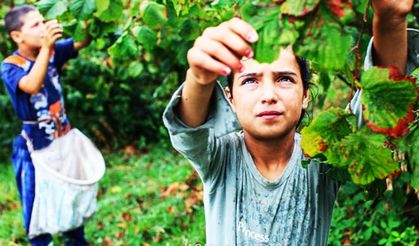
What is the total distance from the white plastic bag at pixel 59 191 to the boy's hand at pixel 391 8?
2.31 meters

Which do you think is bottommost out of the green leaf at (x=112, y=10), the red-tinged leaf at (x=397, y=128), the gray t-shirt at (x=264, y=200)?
the gray t-shirt at (x=264, y=200)

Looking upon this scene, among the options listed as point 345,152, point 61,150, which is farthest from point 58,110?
point 345,152

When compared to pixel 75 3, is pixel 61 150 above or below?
below

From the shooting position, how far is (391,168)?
0.86 m

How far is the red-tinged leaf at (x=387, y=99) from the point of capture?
81 centimetres

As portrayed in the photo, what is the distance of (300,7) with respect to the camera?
74 cm

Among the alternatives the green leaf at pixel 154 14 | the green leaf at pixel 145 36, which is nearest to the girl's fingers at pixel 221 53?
the green leaf at pixel 154 14

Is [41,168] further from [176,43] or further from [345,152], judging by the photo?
[345,152]

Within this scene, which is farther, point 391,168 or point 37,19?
point 37,19

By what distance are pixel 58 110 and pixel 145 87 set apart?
2578 millimetres

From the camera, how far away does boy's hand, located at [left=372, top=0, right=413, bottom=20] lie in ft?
3.13

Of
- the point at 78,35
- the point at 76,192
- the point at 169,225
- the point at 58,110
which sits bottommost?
the point at 169,225

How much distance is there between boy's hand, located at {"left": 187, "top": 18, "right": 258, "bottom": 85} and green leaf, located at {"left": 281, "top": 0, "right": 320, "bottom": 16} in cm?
5

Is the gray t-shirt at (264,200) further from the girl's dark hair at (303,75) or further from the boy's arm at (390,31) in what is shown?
the boy's arm at (390,31)
